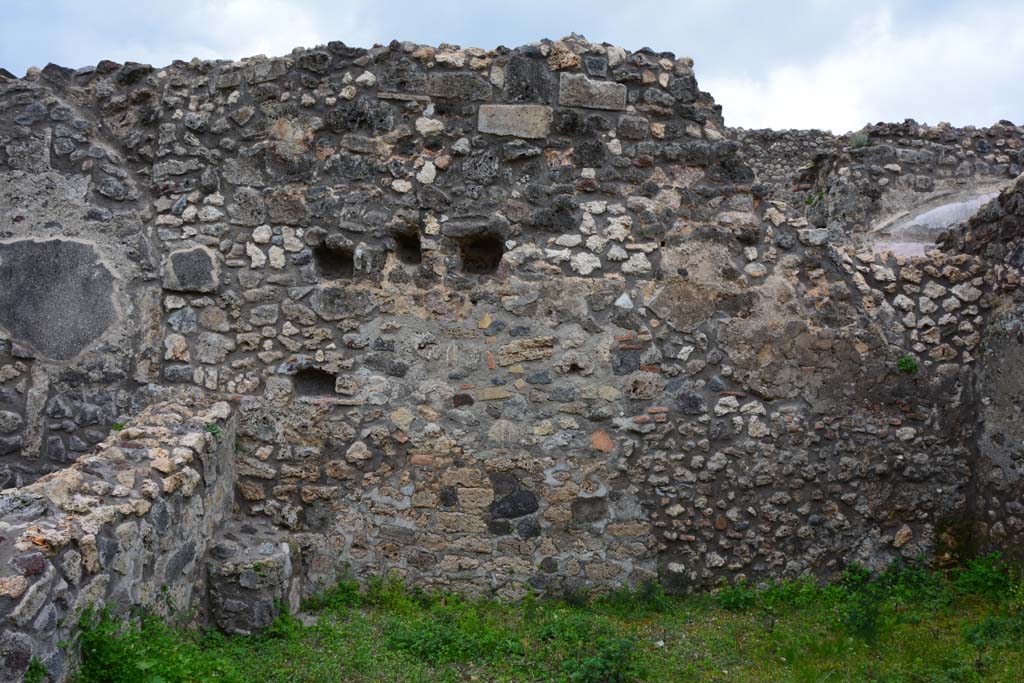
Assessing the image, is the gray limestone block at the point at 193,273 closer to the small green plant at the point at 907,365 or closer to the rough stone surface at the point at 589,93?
the rough stone surface at the point at 589,93

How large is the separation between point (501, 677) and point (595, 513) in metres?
1.35

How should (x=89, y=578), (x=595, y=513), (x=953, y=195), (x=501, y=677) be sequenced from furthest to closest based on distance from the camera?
(x=953, y=195), (x=595, y=513), (x=501, y=677), (x=89, y=578)

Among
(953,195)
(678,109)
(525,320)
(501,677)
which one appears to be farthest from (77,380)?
(953,195)

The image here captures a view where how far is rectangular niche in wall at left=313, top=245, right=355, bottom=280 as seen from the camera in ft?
16.8

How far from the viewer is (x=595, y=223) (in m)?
5.11

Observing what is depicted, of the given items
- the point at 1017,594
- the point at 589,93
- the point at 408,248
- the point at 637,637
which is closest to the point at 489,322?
the point at 408,248

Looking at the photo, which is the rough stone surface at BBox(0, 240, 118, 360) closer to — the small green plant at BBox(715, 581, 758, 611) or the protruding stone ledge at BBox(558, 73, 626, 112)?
the protruding stone ledge at BBox(558, 73, 626, 112)

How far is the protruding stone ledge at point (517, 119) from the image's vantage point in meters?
5.11

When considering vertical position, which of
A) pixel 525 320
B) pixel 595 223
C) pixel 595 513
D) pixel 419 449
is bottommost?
pixel 595 513

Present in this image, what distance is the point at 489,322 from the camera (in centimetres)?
505

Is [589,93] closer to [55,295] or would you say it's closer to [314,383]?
[314,383]

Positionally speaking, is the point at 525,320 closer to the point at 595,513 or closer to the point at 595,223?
the point at 595,223

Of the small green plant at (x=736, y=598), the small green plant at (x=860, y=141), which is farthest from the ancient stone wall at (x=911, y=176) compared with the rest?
the small green plant at (x=736, y=598)

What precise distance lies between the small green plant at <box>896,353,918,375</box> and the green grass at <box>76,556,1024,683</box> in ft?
3.96
